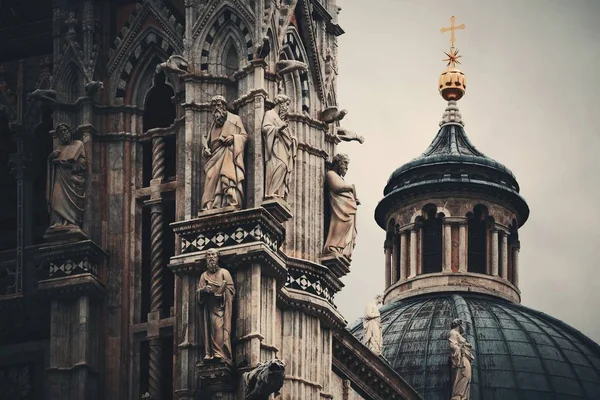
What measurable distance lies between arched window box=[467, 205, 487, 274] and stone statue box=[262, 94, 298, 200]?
2595 inches

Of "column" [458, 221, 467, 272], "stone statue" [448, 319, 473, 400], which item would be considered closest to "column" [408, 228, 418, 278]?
"column" [458, 221, 467, 272]

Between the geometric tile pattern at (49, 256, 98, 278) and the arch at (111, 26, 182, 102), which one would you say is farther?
the arch at (111, 26, 182, 102)

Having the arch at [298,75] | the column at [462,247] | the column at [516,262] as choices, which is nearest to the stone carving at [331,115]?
the arch at [298,75]

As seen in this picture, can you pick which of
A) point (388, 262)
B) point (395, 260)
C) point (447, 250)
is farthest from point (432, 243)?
point (388, 262)

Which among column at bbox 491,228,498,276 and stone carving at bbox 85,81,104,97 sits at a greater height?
column at bbox 491,228,498,276

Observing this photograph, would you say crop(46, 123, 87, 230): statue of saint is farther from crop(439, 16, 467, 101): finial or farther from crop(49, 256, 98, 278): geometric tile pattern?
crop(439, 16, 467, 101): finial

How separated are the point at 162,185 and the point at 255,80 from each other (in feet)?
9.42

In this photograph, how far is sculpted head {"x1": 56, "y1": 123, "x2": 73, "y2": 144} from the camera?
59.3 metres

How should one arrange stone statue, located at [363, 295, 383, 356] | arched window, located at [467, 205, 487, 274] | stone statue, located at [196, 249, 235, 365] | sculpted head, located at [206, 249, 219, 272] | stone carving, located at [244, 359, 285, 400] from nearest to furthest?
stone carving, located at [244, 359, 285, 400], stone statue, located at [196, 249, 235, 365], sculpted head, located at [206, 249, 219, 272], stone statue, located at [363, 295, 383, 356], arched window, located at [467, 205, 487, 274]

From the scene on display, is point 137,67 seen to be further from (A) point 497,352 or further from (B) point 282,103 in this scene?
(A) point 497,352

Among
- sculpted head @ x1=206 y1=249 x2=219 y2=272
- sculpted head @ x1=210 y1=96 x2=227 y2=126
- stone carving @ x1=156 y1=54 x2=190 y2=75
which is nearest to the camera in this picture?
sculpted head @ x1=206 y1=249 x2=219 y2=272

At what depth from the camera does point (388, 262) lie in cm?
12700

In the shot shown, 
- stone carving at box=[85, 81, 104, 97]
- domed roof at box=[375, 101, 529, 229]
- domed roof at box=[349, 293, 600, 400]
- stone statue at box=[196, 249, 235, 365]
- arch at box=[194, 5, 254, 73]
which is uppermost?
domed roof at box=[375, 101, 529, 229]

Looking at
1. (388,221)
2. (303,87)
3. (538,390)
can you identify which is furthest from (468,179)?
(303,87)
